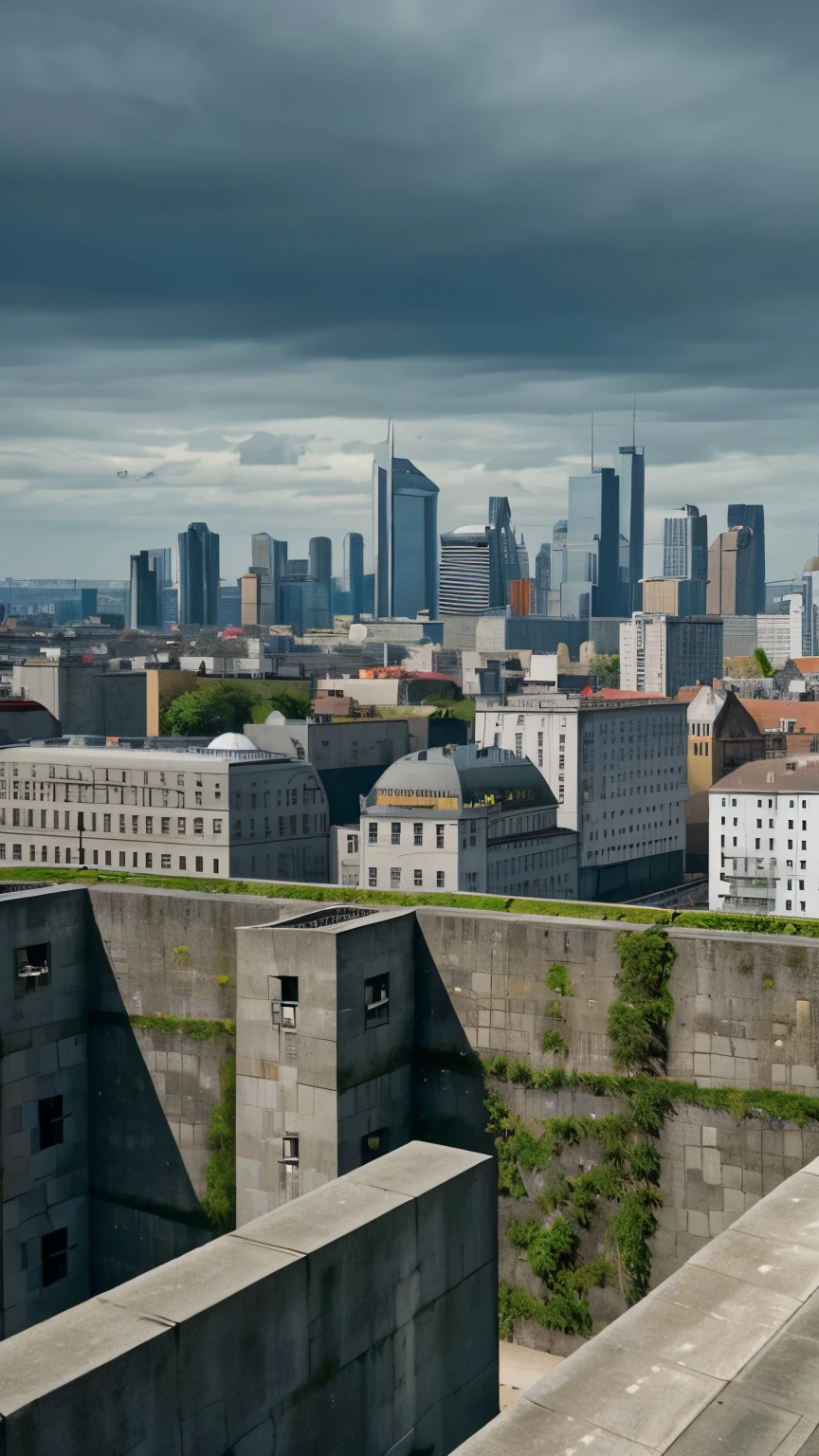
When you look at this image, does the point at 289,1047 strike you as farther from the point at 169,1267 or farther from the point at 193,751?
the point at 193,751

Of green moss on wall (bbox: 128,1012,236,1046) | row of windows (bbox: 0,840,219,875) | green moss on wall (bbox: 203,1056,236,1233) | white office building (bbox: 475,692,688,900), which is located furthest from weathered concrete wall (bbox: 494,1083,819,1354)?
white office building (bbox: 475,692,688,900)

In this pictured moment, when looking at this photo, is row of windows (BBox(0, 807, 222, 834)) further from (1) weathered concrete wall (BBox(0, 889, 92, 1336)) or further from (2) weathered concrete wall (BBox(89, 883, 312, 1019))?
(1) weathered concrete wall (BBox(0, 889, 92, 1336))

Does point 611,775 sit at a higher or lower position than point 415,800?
lower

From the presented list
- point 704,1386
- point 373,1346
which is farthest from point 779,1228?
point 373,1346

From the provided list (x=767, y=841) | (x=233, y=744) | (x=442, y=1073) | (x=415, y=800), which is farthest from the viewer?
(x=233, y=744)

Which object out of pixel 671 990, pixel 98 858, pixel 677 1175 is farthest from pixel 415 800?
pixel 677 1175

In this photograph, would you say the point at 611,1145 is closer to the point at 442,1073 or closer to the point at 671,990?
the point at 671,990

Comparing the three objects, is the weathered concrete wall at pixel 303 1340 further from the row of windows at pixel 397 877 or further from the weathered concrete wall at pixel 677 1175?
the row of windows at pixel 397 877
